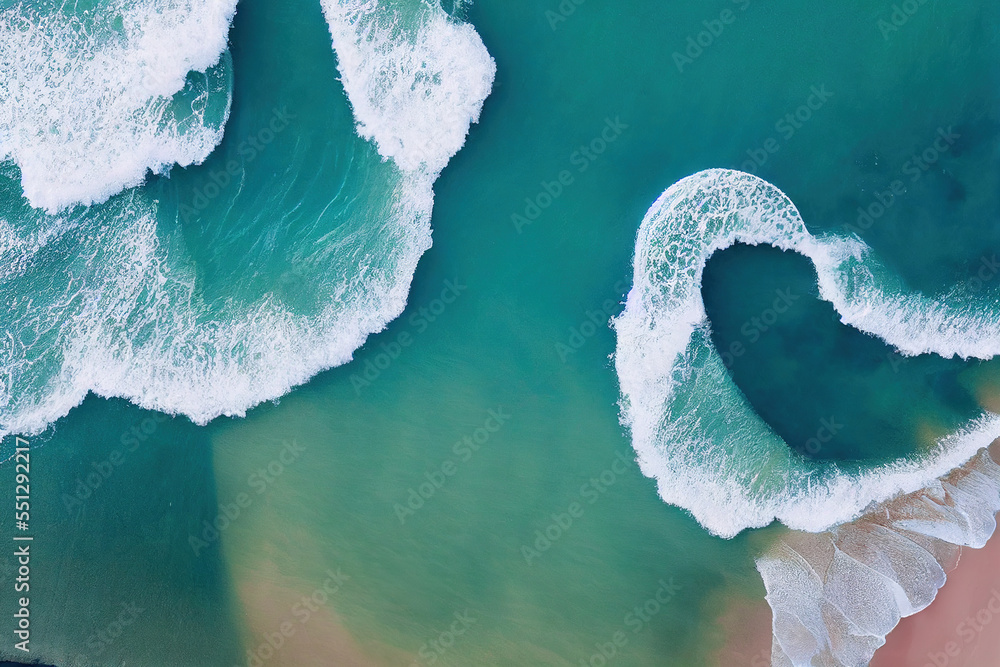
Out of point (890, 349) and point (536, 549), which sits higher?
point (890, 349)

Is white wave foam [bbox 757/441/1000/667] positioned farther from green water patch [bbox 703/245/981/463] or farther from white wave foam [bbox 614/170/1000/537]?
green water patch [bbox 703/245/981/463]

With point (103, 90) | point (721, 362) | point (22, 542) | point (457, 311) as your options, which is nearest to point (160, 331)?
point (103, 90)

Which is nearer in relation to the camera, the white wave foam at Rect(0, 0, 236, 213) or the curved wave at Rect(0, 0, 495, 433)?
the white wave foam at Rect(0, 0, 236, 213)

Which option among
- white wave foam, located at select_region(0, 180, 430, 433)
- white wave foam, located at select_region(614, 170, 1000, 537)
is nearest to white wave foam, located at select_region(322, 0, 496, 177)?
white wave foam, located at select_region(0, 180, 430, 433)

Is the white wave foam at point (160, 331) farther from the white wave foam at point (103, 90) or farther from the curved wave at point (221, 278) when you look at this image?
the white wave foam at point (103, 90)

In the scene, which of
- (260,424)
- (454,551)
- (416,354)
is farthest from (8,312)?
(454,551)

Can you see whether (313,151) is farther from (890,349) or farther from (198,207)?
(890,349)
